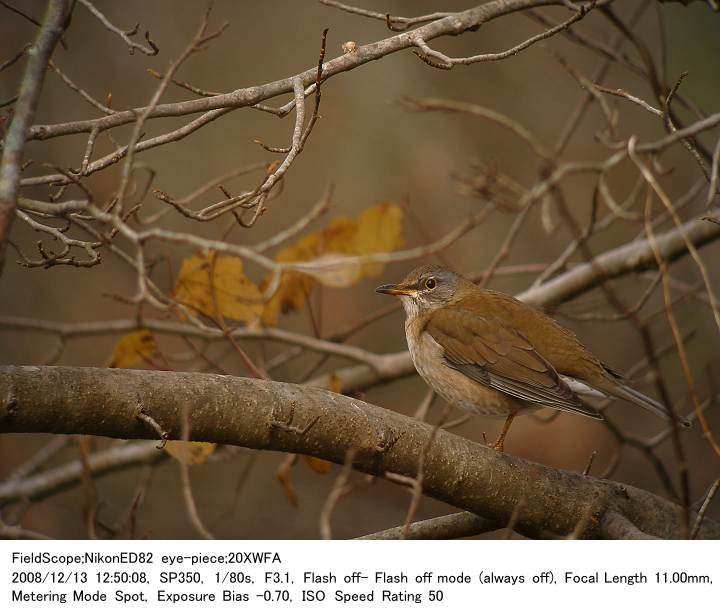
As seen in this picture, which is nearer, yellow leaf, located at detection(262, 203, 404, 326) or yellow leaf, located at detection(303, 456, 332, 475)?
yellow leaf, located at detection(303, 456, 332, 475)

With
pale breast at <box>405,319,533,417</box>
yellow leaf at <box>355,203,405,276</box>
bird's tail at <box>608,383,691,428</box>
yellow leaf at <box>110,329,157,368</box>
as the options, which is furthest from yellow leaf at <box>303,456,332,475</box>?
bird's tail at <box>608,383,691,428</box>

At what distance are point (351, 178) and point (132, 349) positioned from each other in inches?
207

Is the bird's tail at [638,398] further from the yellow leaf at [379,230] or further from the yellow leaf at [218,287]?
the yellow leaf at [218,287]

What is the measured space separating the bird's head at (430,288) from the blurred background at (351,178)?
1.59 metres

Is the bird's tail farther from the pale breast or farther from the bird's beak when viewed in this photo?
the bird's beak

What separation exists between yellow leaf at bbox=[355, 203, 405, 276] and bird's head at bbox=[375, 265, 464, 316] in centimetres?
41

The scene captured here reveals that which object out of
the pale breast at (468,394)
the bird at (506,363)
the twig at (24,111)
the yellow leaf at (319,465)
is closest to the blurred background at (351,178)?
the bird at (506,363)

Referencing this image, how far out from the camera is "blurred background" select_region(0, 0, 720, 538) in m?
7.46

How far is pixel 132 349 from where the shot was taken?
4.43 meters

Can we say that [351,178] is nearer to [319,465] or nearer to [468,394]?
[468,394]

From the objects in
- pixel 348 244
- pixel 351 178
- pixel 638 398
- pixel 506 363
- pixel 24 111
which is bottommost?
pixel 638 398
